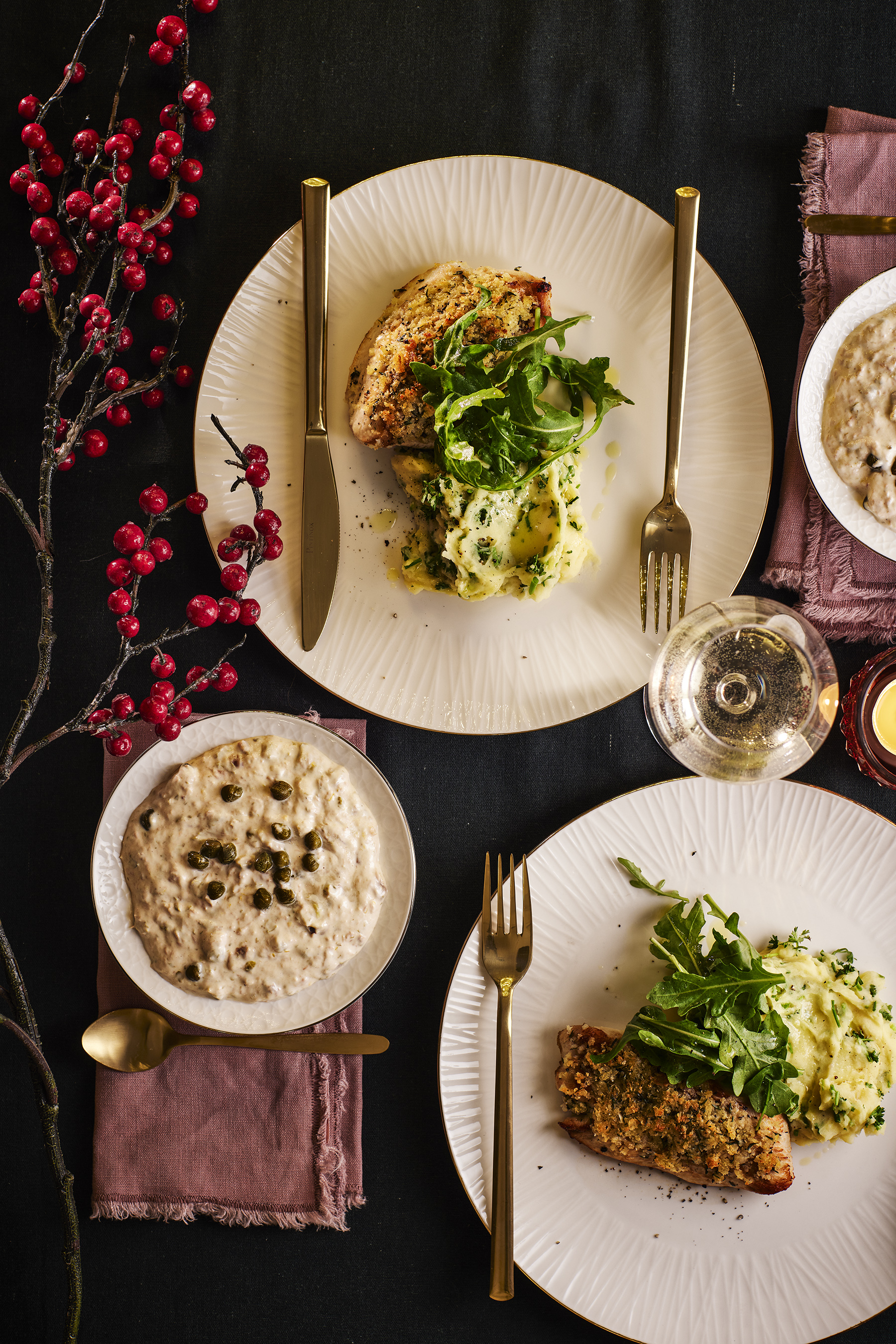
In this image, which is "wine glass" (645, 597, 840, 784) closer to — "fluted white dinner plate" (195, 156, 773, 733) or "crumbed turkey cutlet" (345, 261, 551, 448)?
"fluted white dinner plate" (195, 156, 773, 733)

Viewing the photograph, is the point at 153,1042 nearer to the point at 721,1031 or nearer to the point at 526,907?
the point at 526,907

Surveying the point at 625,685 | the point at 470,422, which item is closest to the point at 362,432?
the point at 470,422

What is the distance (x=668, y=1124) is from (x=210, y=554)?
171 centimetres

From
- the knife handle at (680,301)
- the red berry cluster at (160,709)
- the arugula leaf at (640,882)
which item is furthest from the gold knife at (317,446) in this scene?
the arugula leaf at (640,882)

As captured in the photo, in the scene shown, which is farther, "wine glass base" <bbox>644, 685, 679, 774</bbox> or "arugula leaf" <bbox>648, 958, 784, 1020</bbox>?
"wine glass base" <bbox>644, 685, 679, 774</bbox>

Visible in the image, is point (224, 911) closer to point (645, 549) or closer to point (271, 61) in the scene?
point (645, 549)

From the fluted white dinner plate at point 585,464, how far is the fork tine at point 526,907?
34cm

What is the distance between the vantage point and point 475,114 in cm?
204

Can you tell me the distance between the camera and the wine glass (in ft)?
6.26

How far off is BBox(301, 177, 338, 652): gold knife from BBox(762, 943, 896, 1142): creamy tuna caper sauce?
54.2 inches

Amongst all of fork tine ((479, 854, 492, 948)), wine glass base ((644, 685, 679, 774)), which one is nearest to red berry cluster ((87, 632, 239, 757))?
fork tine ((479, 854, 492, 948))

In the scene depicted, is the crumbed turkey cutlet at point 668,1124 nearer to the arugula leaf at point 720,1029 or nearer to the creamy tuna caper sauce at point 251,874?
the arugula leaf at point 720,1029

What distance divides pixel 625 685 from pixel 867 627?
0.63 m

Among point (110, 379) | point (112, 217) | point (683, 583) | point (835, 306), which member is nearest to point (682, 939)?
point (683, 583)
